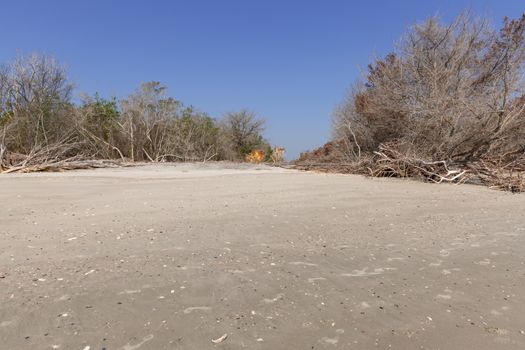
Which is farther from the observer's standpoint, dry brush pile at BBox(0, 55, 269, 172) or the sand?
dry brush pile at BBox(0, 55, 269, 172)

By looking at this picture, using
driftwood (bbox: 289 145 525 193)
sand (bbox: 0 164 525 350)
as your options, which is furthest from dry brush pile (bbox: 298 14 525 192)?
sand (bbox: 0 164 525 350)

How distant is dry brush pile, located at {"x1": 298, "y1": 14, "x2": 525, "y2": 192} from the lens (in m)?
9.48

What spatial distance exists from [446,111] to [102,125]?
1547cm

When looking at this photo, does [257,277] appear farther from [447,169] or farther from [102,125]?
[102,125]

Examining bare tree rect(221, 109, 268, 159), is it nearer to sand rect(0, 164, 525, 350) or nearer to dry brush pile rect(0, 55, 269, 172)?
dry brush pile rect(0, 55, 269, 172)

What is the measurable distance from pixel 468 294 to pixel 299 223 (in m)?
2.02

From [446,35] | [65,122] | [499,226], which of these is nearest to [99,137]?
[65,122]

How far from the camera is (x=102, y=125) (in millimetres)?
18812

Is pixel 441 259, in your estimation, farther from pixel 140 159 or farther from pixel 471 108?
pixel 140 159

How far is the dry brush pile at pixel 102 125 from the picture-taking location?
16.5 meters

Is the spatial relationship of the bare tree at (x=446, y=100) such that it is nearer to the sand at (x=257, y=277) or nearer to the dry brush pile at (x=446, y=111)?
the dry brush pile at (x=446, y=111)

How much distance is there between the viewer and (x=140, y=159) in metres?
19.4

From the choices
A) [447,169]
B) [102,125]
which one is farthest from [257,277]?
[102,125]

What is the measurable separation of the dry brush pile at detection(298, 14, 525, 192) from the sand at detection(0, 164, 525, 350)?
15.4 feet
